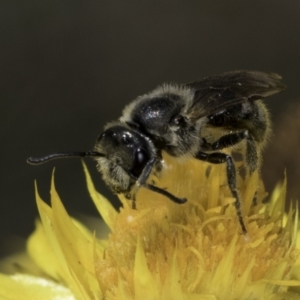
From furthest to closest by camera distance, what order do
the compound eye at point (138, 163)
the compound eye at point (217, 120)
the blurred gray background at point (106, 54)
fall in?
the blurred gray background at point (106, 54), the compound eye at point (217, 120), the compound eye at point (138, 163)

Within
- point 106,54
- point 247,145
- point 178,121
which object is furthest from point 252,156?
point 106,54

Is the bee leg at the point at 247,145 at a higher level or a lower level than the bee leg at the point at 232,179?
higher

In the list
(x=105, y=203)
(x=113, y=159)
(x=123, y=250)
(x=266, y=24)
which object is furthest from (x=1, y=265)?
(x=266, y=24)

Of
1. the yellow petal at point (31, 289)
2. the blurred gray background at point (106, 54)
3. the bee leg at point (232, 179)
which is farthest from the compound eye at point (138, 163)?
the blurred gray background at point (106, 54)

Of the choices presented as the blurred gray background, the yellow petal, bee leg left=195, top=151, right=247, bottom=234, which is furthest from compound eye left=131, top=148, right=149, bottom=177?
the blurred gray background

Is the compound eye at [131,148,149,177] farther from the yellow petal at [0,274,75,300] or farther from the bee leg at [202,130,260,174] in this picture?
the yellow petal at [0,274,75,300]

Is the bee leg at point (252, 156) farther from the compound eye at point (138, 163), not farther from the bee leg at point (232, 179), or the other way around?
the compound eye at point (138, 163)
